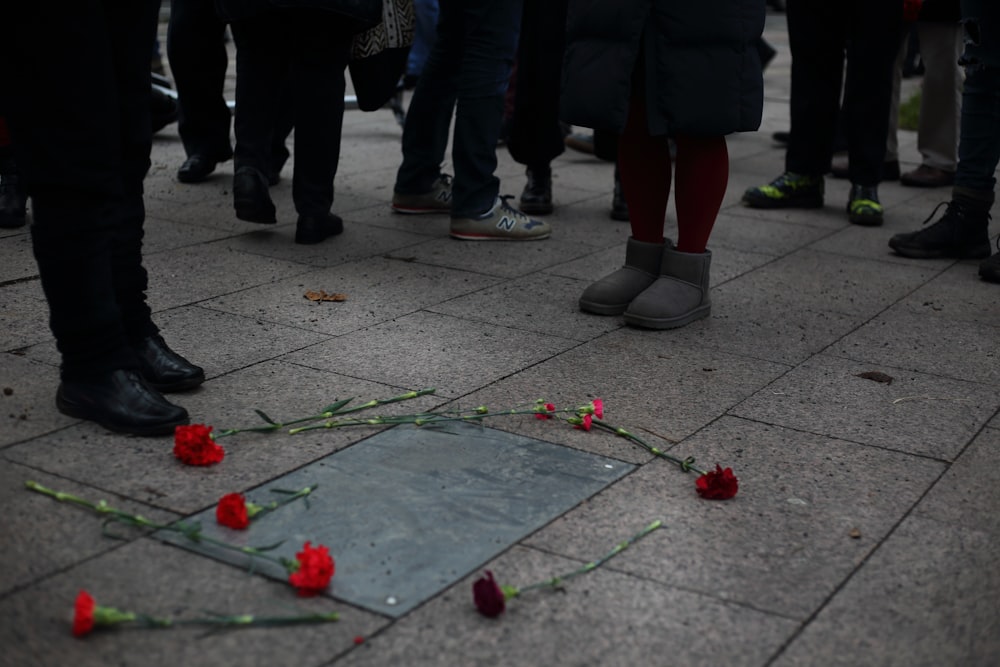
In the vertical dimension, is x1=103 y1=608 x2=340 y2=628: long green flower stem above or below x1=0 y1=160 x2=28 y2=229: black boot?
below

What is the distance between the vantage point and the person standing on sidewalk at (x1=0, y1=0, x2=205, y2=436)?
255 cm

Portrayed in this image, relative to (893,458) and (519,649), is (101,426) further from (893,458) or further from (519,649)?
(893,458)

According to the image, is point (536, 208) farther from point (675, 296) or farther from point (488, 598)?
point (488, 598)

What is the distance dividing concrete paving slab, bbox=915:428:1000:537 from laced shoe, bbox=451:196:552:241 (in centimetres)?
242

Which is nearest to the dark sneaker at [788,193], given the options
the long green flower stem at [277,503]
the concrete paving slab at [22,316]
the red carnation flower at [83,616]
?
the concrete paving slab at [22,316]

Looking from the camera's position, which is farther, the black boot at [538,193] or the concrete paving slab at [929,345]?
the black boot at [538,193]

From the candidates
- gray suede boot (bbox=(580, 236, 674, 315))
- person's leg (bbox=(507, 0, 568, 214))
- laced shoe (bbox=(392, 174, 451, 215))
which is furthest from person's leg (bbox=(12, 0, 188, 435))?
person's leg (bbox=(507, 0, 568, 214))

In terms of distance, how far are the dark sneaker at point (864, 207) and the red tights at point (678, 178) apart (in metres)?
1.87

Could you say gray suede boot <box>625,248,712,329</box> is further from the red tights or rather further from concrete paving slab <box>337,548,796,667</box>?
concrete paving slab <box>337,548,796,667</box>

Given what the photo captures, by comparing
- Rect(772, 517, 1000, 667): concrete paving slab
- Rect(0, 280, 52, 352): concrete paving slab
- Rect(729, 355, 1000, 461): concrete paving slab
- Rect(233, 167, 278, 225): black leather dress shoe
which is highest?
Rect(233, 167, 278, 225): black leather dress shoe

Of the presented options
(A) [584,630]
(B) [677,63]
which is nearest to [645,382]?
(B) [677,63]

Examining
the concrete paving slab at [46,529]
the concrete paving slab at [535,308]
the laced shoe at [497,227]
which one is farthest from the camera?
the laced shoe at [497,227]

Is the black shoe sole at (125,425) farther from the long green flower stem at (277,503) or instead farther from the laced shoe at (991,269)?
the laced shoe at (991,269)

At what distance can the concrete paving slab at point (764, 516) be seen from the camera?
2.29m
